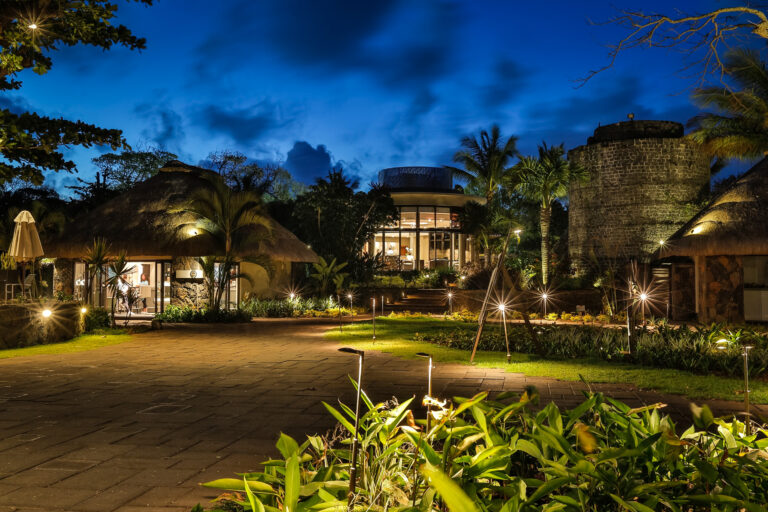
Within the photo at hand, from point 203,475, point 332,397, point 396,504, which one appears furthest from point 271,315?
point 396,504

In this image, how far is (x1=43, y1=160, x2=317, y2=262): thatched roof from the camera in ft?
62.5

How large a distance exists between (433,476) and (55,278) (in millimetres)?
23283

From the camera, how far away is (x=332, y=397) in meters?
5.95

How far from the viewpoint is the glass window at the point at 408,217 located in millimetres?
35812

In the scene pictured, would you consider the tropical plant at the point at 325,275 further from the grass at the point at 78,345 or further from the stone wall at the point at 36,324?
the stone wall at the point at 36,324

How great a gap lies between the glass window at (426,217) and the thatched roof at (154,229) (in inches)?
555

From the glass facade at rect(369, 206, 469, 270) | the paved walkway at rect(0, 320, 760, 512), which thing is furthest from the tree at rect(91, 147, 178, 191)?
the paved walkway at rect(0, 320, 760, 512)

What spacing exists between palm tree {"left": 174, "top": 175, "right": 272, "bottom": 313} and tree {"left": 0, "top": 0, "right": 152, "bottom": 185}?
9.30 metres

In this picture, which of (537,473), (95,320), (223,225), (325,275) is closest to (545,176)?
(325,275)

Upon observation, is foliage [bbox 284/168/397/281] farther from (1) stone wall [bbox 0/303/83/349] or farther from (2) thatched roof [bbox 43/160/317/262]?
(1) stone wall [bbox 0/303/83/349]

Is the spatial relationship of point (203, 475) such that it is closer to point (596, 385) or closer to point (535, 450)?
point (535, 450)

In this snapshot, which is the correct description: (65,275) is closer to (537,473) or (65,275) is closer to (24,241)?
(24,241)

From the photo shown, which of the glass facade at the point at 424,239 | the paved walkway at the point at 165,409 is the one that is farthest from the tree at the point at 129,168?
the paved walkway at the point at 165,409

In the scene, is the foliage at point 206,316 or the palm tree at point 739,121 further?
the palm tree at point 739,121
